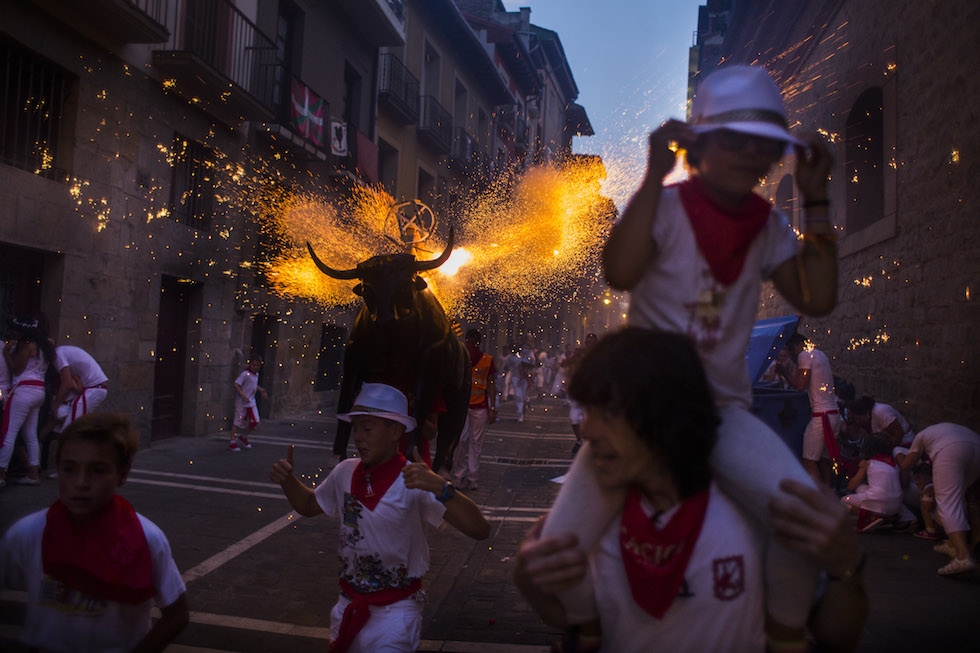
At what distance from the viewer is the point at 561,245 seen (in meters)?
23.6

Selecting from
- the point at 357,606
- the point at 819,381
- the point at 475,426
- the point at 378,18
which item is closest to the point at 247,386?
the point at 475,426

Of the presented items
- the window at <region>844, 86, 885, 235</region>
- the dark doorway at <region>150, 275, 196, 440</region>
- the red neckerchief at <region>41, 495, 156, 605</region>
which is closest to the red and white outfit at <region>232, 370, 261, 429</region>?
the dark doorway at <region>150, 275, 196, 440</region>

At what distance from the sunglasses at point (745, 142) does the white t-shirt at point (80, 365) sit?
25.5 ft

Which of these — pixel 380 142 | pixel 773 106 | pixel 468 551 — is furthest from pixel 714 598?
pixel 380 142

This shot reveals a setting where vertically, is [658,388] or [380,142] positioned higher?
[380,142]

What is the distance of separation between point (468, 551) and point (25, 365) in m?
5.03

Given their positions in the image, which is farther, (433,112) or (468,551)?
(433,112)

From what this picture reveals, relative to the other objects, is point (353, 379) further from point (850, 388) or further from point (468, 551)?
point (850, 388)

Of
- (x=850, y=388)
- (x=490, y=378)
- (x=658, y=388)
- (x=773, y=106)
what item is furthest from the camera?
(x=490, y=378)

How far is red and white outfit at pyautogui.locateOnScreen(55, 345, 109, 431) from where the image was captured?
7551 mm

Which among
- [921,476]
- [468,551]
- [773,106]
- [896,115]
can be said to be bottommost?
[468,551]

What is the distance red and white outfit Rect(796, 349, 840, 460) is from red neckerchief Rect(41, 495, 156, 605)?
719cm

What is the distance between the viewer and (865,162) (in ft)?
34.6

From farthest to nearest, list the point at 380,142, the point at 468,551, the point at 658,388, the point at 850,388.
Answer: the point at 380,142 → the point at 850,388 → the point at 468,551 → the point at 658,388
